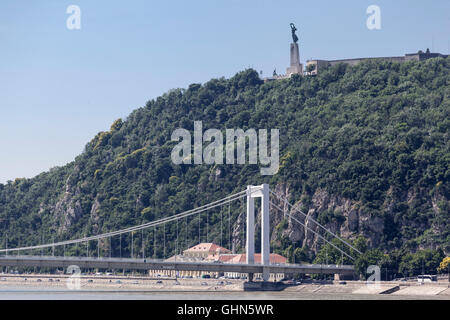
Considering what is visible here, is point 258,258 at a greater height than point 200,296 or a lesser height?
greater

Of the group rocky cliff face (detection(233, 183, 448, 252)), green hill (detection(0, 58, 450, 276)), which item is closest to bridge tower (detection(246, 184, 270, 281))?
rocky cliff face (detection(233, 183, 448, 252))

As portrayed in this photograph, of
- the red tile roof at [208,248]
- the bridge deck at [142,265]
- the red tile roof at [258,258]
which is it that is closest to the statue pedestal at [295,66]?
the red tile roof at [208,248]

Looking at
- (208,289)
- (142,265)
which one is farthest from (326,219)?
(142,265)

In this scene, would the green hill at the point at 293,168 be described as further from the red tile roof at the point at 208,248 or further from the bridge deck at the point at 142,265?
the bridge deck at the point at 142,265

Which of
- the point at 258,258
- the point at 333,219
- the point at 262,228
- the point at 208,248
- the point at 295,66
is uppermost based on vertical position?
the point at 295,66

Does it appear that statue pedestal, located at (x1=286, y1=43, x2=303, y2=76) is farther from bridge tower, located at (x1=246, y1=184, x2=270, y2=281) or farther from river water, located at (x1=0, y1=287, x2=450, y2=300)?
river water, located at (x1=0, y1=287, x2=450, y2=300)

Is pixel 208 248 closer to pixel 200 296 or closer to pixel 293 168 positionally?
pixel 293 168

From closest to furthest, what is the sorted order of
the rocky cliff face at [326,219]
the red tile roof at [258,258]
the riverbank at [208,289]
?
1. the riverbank at [208,289]
2. the red tile roof at [258,258]
3. the rocky cliff face at [326,219]
